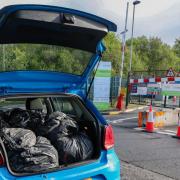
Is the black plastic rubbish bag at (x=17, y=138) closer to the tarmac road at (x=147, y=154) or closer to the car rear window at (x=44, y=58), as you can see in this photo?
the car rear window at (x=44, y=58)

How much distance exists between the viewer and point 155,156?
7402mm

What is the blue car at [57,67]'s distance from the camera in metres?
3.59

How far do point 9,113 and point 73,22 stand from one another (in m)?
1.66

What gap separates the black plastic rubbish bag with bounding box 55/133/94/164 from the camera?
4.04 m

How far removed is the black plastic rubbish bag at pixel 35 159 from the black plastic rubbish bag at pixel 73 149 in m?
0.16

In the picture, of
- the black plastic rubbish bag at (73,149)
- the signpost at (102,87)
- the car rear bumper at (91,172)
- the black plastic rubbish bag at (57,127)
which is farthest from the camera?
the signpost at (102,87)

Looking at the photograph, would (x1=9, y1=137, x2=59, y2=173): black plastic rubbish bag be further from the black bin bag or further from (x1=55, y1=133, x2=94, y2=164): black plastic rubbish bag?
(x1=55, y1=133, x2=94, y2=164): black plastic rubbish bag

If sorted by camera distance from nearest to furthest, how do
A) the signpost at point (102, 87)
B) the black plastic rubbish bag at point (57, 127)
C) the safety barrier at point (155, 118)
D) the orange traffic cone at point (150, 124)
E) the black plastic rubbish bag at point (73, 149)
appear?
the black plastic rubbish bag at point (73, 149) < the black plastic rubbish bag at point (57, 127) < the orange traffic cone at point (150, 124) < the safety barrier at point (155, 118) < the signpost at point (102, 87)

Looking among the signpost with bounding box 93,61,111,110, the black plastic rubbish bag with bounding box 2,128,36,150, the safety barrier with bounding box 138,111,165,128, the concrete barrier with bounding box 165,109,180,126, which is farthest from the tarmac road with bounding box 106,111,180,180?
the signpost with bounding box 93,61,111,110

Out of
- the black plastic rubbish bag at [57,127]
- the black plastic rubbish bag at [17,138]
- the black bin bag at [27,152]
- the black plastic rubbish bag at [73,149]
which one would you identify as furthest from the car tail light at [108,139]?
the black plastic rubbish bag at [17,138]

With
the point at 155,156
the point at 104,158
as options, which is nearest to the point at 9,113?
the point at 104,158

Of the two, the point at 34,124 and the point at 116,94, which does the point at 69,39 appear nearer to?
the point at 34,124

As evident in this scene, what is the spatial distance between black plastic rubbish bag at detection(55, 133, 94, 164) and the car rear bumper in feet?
0.60

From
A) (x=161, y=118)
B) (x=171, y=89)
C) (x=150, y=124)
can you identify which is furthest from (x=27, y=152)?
(x=171, y=89)
